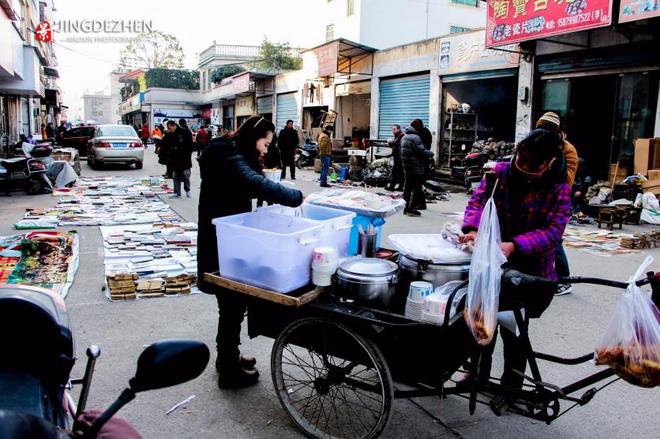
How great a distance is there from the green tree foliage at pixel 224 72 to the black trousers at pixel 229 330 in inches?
1590

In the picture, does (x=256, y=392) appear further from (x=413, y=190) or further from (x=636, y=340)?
(x=413, y=190)

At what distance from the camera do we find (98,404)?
3.51 meters

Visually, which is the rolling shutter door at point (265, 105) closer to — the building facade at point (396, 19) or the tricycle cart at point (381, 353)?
the building facade at point (396, 19)

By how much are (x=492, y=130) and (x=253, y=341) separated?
1544 centimetres

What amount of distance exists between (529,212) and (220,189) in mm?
1940

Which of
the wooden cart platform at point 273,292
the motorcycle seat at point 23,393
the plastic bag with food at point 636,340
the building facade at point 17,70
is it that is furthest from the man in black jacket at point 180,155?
the plastic bag with food at point 636,340

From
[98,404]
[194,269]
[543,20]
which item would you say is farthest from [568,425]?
[543,20]

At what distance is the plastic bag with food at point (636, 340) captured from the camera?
92.0 inches

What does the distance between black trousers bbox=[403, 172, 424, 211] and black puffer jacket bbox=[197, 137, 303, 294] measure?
7.65 m

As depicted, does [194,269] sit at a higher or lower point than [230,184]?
lower

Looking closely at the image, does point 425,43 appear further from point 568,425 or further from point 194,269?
point 568,425

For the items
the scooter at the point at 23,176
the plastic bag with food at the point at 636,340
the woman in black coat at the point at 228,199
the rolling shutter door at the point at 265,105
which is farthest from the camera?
the rolling shutter door at the point at 265,105

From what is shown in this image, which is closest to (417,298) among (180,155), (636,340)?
(636,340)

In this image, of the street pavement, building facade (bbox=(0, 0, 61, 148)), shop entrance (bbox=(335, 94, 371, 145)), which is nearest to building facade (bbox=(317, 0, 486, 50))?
shop entrance (bbox=(335, 94, 371, 145))
